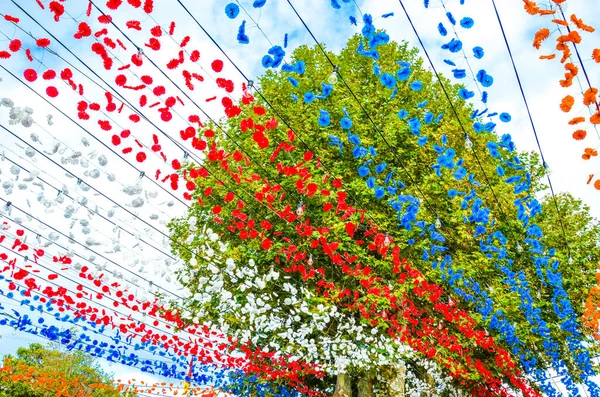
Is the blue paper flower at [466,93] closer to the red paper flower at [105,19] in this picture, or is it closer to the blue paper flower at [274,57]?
the blue paper flower at [274,57]

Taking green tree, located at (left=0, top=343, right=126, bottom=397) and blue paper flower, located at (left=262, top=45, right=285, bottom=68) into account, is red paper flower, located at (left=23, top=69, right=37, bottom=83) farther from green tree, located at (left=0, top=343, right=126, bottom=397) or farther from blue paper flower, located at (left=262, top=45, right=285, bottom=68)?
green tree, located at (left=0, top=343, right=126, bottom=397)

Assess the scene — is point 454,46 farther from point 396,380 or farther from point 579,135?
point 396,380

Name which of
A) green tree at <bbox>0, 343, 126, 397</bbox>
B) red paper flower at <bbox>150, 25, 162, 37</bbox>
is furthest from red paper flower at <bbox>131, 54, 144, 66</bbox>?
green tree at <bbox>0, 343, 126, 397</bbox>

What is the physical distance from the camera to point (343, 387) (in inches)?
561

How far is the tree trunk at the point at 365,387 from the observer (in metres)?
14.4

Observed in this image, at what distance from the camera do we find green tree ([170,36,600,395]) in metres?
13.2

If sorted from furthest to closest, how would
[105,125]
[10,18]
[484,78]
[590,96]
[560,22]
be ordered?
1. [105,125]
2. [484,78]
3. [10,18]
4. [590,96]
5. [560,22]

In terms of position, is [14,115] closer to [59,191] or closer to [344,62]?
[59,191]

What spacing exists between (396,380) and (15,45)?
43.5 feet

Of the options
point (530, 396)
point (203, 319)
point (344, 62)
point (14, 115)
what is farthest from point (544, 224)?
point (14, 115)

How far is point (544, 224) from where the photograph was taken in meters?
16.7

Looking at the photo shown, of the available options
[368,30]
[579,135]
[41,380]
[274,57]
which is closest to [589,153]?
[579,135]

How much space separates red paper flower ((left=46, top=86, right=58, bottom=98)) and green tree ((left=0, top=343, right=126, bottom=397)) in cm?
1791

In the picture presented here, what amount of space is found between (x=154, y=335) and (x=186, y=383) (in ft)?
15.3
